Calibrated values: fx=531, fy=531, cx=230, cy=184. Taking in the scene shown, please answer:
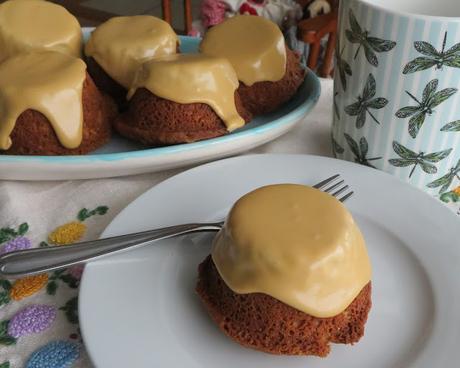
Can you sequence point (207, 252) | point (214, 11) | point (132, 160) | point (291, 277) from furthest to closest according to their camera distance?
point (214, 11)
point (132, 160)
point (207, 252)
point (291, 277)

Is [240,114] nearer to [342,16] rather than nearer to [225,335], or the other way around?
[342,16]

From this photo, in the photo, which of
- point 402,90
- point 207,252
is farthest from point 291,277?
point 402,90

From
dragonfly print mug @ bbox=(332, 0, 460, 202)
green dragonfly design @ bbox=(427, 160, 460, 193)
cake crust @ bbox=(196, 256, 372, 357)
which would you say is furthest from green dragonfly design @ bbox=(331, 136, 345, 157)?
cake crust @ bbox=(196, 256, 372, 357)

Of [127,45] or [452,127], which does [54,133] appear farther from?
[452,127]

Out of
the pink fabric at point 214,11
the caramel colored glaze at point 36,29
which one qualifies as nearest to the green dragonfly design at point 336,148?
the caramel colored glaze at point 36,29

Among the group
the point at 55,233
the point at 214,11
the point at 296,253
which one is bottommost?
the point at 214,11

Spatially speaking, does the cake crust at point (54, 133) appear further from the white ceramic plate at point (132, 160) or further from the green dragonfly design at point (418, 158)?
the green dragonfly design at point (418, 158)

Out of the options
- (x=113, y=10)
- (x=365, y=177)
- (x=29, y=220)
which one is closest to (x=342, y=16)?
(x=365, y=177)
